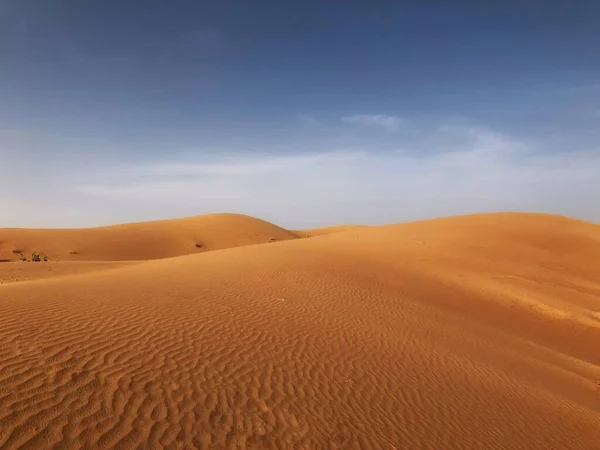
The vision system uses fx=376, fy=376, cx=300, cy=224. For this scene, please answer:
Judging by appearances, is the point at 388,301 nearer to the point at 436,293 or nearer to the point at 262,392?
the point at 436,293

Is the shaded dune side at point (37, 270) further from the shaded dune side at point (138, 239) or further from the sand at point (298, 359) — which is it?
the shaded dune side at point (138, 239)

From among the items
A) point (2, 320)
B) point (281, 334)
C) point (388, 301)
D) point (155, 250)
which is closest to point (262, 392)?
point (281, 334)

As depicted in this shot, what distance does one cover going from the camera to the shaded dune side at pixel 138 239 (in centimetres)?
3678

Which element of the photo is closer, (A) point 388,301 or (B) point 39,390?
(B) point 39,390

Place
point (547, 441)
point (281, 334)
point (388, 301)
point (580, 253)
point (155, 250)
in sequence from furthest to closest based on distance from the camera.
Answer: point (155, 250) < point (580, 253) < point (388, 301) < point (281, 334) < point (547, 441)

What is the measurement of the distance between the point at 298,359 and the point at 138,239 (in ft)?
135

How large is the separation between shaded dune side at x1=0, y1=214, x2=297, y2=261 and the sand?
69.4ft

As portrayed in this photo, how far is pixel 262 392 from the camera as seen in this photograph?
6.26m

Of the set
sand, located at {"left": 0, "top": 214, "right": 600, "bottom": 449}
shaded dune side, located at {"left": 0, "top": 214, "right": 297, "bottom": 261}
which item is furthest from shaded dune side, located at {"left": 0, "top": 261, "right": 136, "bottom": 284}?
shaded dune side, located at {"left": 0, "top": 214, "right": 297, "bottom": 261}

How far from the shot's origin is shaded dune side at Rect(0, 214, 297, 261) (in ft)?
121

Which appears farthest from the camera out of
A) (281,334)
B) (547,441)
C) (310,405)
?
(281,334)

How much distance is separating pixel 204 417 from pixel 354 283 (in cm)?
1015

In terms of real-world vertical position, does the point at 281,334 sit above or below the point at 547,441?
above

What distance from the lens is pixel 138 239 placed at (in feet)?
145
